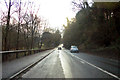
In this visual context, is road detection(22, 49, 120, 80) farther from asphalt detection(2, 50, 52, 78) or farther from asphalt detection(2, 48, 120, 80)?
asphalt detection(2, 50, 52, 78)

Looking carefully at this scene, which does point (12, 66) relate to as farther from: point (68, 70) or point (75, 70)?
point (75, 70)

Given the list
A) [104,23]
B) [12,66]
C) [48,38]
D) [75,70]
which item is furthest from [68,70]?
[48,38]

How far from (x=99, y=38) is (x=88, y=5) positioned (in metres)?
8.47

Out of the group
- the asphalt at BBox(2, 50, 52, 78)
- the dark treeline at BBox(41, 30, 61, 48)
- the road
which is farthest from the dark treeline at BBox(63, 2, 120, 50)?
the dark treeline at BBox(41, 30, 61, 48)

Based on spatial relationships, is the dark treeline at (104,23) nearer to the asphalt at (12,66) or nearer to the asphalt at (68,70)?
the asphalt at (68,70)

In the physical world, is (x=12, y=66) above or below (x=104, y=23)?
below

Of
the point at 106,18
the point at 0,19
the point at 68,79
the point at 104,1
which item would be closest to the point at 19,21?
the point at 0,19

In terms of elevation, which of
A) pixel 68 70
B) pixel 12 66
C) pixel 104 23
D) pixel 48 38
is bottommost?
pixel 68 70

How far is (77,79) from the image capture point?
714cm

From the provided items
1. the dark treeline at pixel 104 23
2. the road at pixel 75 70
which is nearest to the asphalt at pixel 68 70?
the road at pixel 75 70

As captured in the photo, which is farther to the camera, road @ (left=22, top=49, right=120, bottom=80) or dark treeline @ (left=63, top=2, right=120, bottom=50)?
dark treeline @ (left=63, top=2, right=120, bottom=50)

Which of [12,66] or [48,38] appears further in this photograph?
[48,38]

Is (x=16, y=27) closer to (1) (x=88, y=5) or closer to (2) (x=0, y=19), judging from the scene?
(2) (x=0, y=19)

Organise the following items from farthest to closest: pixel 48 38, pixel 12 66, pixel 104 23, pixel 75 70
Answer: pixel 48 38 < pixel 104 23 < pixel 12 66 < pixel 75 70
